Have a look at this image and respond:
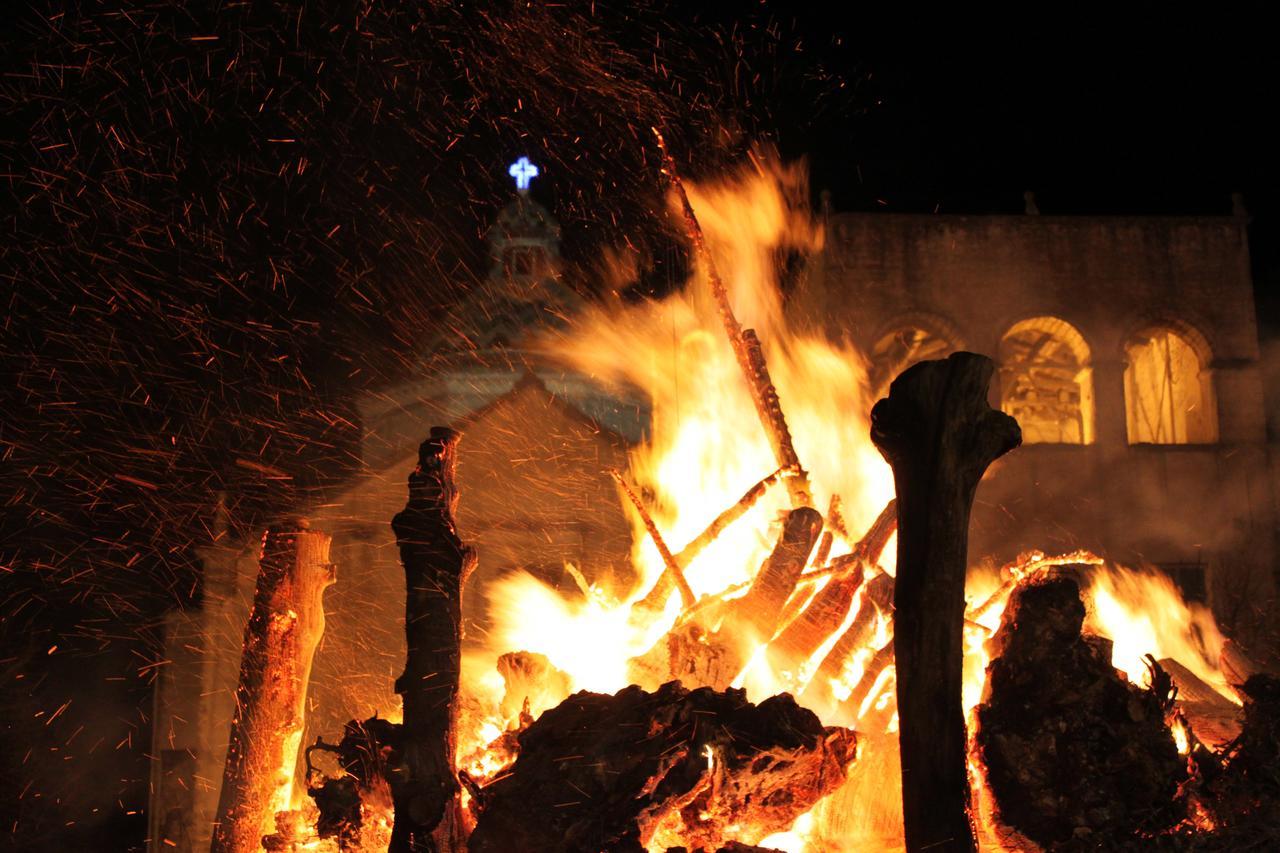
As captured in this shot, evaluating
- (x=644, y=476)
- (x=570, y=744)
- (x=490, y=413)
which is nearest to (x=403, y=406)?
(x=490, y=413)

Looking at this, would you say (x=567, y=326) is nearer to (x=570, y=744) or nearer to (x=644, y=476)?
(x=644, y=476)

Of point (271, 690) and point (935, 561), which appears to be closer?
point (935, 561)

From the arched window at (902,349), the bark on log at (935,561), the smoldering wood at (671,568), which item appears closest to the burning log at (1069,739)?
the bark on log at (935,561)

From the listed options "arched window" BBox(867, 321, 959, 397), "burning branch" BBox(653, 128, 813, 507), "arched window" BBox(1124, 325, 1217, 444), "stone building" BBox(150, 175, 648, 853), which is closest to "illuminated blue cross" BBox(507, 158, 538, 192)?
"stone building" BBox(150, 175, 648, 853)

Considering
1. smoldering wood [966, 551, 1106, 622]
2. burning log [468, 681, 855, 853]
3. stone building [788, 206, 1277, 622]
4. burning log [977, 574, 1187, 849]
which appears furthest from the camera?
stone building [788, 206, 1277, 622]

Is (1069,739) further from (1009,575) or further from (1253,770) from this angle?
(1009,575)

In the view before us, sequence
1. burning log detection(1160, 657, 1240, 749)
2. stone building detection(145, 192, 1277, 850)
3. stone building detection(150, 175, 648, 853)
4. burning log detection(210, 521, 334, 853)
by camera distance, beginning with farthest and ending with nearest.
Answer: stone building detection(145, 192, 1277, 850) < stone building detection(150, 175, 648, 853) < burning log detection(210, 521, 334, 853) < burning log detection(1160, 657, 1240, 749)

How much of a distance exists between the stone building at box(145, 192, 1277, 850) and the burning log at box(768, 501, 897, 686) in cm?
1097

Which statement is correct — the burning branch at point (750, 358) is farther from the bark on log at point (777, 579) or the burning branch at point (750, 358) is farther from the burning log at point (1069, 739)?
the burning log at point (1069, 739)

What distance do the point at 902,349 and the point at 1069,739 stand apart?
1595 cm

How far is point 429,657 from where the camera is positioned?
545 cm

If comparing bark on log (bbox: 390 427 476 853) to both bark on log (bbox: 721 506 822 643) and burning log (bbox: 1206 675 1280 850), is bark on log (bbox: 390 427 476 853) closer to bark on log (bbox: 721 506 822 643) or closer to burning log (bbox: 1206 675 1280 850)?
bark on log (bbox: 721 506 822 643)

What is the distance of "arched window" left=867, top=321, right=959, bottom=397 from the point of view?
65.6 ft

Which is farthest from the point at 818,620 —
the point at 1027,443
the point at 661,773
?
the point at 1027,443
